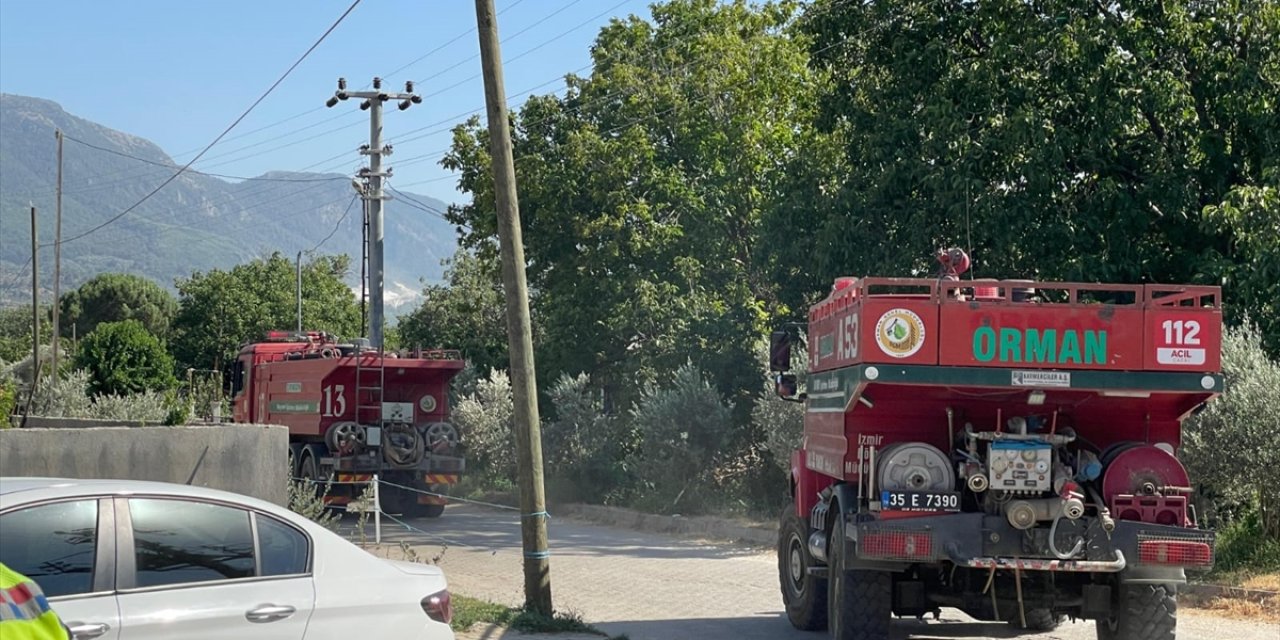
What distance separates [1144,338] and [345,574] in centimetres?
569

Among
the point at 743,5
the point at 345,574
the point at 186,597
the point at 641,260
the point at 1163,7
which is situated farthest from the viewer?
the point at 743,5

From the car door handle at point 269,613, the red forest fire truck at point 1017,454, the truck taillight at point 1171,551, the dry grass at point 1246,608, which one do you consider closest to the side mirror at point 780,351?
the red forest fire truck at point 1017,454

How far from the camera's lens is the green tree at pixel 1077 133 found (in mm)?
17500

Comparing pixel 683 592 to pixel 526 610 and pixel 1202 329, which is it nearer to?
pixel 526 610

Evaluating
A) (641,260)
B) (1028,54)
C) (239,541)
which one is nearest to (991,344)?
(239,541)

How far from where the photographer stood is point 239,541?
648 centimetres

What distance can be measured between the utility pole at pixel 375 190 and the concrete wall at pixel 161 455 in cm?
1753

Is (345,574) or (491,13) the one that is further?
(491,13)

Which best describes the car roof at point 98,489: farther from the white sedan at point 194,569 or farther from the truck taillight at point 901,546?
the truck taillight at point 901,546

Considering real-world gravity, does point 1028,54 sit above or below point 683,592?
above

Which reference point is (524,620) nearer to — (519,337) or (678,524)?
(519,337)

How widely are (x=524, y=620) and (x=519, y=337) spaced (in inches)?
88.6

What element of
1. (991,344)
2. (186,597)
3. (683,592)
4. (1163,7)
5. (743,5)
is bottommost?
(683,592)

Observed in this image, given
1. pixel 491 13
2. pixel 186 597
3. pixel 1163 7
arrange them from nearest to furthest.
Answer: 1. pixel 186 597
2. pixel 491 13
3. pixel 1163 7
